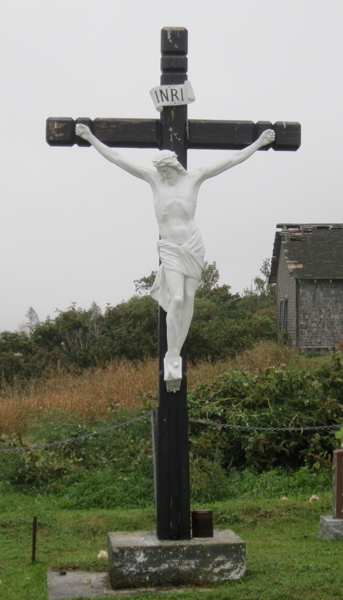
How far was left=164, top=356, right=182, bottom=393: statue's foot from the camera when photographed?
18.8 feet

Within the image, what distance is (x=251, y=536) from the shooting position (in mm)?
7629

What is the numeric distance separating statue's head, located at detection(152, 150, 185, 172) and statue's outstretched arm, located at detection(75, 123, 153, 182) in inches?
8.0

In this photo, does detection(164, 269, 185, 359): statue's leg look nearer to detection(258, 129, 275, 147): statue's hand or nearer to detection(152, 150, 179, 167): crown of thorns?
detection(152, 150, 179, 167): crown of thorns

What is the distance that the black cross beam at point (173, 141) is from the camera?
5.82 meters

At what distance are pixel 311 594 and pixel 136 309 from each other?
17.1 meters

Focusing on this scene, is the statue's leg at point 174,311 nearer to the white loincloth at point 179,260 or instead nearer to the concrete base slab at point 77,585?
the white loincloth at point 179,260

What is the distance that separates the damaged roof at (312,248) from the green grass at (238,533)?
15933 millimetres

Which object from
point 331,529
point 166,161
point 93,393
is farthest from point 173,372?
point 93,393

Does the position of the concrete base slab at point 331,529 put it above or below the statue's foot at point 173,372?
below

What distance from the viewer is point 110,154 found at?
611cm

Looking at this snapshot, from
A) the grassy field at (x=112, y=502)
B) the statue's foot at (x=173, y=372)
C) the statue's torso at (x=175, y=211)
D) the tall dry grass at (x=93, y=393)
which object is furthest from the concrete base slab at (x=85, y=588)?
the tall dry grass at (x=93, y=393)

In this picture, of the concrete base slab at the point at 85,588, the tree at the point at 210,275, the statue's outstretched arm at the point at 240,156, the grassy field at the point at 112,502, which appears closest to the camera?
the concrete base slab at the point at 85,588

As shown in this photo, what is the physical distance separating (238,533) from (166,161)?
410cm

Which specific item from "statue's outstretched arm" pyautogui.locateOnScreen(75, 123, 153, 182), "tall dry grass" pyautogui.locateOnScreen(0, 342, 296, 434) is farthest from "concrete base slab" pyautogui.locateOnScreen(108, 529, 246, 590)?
"tall dry grass" pyautogui.locateOnScreen(0, 342, 296, 434)
